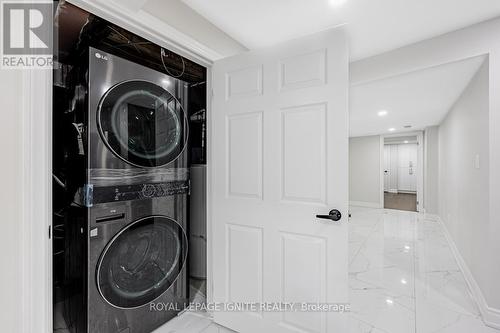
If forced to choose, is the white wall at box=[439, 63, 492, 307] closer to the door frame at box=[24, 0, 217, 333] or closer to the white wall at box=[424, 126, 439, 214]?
the white wall at box=[424, 126, 439, 214]

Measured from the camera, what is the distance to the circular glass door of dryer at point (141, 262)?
4.73 feet

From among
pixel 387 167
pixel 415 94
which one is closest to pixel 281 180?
pixel 415 94

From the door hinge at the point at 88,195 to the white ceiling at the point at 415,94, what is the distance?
→ 269 centimetres

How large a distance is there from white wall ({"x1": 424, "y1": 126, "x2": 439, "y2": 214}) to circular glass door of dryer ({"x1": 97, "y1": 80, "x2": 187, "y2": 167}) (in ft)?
19.6

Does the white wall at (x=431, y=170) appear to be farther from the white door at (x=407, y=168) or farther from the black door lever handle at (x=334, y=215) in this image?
the black door lever handle at (x=334, y=215)

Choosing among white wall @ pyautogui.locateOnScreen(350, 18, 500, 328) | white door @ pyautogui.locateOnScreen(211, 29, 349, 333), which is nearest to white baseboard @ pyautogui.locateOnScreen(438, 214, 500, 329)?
white wall @ pyautogui.locateOnScreen(350, 18, 500, 328)

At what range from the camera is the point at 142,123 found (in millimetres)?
1646

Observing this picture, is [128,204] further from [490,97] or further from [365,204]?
[365,204]

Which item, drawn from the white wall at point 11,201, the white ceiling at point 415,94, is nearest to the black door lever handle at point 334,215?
the white wall at point 11,201

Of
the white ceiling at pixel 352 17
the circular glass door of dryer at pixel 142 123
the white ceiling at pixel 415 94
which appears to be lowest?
the circular glass door of dryer at pixel 142 123

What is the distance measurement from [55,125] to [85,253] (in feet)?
3.47

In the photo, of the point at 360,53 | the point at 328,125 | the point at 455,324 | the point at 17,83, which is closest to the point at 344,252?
the point at 328,125

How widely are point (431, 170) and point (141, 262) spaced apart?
6.37m

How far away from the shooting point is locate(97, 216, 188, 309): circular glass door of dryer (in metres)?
1.44
